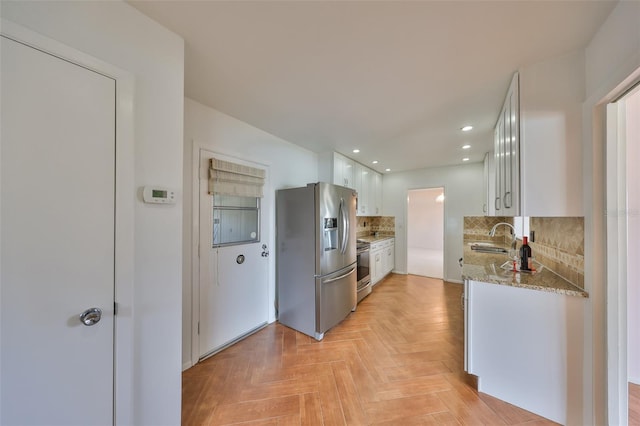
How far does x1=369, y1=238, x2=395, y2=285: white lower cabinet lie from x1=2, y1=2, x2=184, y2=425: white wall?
3174 millimetres

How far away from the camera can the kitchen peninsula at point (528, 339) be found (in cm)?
135

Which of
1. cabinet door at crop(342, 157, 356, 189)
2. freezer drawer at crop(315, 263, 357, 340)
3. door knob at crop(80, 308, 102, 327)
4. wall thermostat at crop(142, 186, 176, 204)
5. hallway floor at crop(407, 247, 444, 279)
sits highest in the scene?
cabinet door at crop(342, 157, 356, 189)

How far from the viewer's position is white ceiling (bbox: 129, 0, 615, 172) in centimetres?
106

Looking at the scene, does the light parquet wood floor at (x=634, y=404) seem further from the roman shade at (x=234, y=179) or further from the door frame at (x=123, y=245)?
the roman shade at (x=234, y=179)

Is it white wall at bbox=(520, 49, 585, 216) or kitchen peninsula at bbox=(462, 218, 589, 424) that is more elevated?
white wall at bbox=(520, 49, 585, 216)

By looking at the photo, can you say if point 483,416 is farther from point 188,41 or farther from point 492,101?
point 188,41

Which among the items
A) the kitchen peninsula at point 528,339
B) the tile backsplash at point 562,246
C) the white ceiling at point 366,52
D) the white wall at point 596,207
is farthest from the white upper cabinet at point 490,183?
the white wall at point 596,207

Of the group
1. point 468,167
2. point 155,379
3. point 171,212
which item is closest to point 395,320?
point 155,379

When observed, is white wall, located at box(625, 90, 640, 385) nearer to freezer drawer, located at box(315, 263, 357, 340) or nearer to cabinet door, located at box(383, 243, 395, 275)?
freezer drawer, located at box(315, 263, 357, 340)

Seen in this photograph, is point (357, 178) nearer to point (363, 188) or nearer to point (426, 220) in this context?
point (363, 188)

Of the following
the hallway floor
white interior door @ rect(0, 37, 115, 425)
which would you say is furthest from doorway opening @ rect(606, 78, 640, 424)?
the hallway floor

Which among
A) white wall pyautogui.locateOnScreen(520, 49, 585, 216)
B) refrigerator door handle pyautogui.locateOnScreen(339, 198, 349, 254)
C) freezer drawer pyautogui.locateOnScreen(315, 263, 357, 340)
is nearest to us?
white wall pyautogui.locateOnScreen(520, 49, 585, 216)

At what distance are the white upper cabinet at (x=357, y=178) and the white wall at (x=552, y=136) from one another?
2238mm

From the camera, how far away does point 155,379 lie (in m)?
1.11
